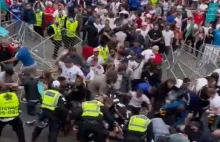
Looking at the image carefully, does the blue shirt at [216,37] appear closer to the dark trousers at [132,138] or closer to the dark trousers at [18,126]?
the dark trousers at [132,138]

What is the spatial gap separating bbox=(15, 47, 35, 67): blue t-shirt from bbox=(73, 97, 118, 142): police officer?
11.3 feet

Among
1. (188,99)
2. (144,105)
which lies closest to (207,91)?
(188,99)

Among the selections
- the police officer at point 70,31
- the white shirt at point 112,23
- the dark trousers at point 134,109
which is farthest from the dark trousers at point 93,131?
the white shirt at point 112,23

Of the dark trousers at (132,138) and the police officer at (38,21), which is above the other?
the police officer at (38,21)

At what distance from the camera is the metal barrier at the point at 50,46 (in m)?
14.8

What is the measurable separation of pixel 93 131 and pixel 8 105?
1.69 metres

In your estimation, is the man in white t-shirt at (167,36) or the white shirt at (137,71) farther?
Result: the man in white t-shirt at (167,36)

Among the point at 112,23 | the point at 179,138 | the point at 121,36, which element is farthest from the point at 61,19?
the point at 179,138

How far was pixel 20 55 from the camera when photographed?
40.0ft

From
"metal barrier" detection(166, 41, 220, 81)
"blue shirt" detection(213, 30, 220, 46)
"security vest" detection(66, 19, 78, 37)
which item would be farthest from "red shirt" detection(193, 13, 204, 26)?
"security vest" detection(66, 19, 78, 37)

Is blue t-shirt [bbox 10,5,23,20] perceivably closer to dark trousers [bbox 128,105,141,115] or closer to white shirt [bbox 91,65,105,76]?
white shirt [bbox 91,65,105,76]

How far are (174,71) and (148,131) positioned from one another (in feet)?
19.6

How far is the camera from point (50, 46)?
600 inches

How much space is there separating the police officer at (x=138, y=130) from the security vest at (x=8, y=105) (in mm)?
2186
